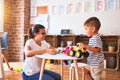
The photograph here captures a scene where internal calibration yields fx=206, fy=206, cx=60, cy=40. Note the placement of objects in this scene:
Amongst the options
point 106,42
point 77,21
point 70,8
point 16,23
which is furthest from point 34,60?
point 16,23

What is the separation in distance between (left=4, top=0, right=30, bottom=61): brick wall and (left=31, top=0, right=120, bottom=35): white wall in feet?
1.22

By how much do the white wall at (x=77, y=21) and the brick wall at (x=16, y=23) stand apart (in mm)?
371

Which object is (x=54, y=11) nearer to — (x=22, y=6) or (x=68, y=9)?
(x=68, y=9)

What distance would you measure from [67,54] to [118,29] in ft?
11.1

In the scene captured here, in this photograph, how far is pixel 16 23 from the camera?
233 inches

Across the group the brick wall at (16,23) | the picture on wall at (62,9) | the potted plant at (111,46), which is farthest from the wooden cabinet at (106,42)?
the brick wall at (16,23)

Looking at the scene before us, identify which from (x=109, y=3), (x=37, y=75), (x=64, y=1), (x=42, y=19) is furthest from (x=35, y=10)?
(x=37, y=75)

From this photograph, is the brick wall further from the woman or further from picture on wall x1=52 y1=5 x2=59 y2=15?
the woman

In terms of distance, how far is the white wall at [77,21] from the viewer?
200 inches

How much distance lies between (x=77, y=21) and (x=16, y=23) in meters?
1.78

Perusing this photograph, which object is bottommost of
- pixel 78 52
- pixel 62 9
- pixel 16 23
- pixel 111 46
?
pixel 111 46

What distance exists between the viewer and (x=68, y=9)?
556 cm

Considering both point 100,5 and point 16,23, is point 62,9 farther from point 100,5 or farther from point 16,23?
point 16,23

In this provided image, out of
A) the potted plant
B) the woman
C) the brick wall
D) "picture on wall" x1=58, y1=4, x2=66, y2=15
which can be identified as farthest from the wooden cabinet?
the woman
